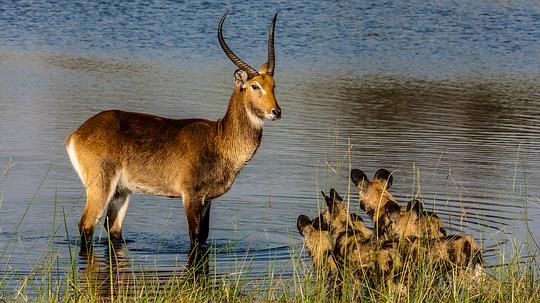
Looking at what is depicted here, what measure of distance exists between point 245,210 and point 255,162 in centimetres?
231

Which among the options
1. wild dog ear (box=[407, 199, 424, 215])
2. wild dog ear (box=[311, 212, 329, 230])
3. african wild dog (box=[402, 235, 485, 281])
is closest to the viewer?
african wild dog (box=[402, 235, 485, 281])

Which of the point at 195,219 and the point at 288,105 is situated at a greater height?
the point at 288,105

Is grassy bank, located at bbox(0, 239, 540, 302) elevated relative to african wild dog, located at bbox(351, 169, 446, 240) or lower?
lower

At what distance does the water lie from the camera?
10.9m

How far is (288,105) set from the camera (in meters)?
18.3

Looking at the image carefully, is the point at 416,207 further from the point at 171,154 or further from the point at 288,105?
the point at 288,105

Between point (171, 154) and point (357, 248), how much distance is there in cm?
296

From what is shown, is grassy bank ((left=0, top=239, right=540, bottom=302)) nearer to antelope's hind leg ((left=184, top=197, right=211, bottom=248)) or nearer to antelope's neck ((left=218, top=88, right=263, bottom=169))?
antelope's hind leg ((left=184, top=197, right=211, bottom=248))

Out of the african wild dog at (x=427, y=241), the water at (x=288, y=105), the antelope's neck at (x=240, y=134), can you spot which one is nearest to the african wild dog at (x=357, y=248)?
the african wild dog at (x=427, y=241)

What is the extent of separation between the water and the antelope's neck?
702 mm

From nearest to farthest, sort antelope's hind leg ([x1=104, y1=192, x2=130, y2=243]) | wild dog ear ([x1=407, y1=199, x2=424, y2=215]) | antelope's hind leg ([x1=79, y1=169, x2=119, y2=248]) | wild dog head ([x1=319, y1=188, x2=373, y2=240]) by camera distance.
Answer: wild dog ear ([x1=407, y1=199, x2=424, y2=215]) < wild dog head ([x1=319, y1=188, x2=373, y2=240]) < antelope's hind leg ([x1=79, y1=169, x2=119, y2=248]) < antelope's hind leg ([x1=104, y1=192, x2=130, y2=243])

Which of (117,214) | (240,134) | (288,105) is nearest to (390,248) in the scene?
(240,134)

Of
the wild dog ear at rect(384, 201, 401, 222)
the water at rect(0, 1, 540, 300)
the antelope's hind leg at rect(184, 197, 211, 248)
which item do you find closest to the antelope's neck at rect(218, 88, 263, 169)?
the antelope's hind leg at rect(184, 197, 211, 248)

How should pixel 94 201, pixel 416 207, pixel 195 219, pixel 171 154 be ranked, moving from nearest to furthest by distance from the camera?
pixel 416 207, pixel 94 201, pixel 195 219, pixel 171 154
